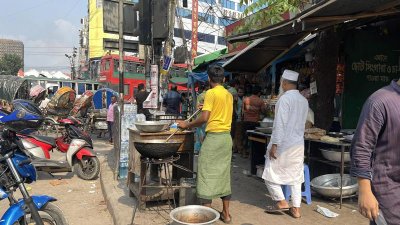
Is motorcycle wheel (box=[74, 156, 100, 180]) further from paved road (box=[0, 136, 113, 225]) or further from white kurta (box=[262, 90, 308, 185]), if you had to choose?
white kurta (box=[262, 90, 308, 185])

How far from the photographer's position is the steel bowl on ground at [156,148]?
4182 millimetres

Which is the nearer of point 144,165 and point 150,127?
point 150,127

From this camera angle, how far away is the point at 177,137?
15.3 ft

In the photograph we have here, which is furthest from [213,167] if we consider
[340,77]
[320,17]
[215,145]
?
[340,77]

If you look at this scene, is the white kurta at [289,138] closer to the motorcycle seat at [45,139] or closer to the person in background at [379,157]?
the person in background at [379,157]

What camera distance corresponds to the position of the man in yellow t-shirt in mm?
4199

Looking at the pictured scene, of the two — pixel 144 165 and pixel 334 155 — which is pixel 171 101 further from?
pixel 334 155

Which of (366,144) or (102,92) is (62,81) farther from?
(366,144)

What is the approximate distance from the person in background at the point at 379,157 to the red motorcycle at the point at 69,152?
6039 millimetres

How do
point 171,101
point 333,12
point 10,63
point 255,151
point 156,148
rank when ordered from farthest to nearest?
1. point 10,63
2. point 171,101
3. point 255,151
4. point 333,12
5. point 156,148

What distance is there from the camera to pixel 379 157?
2266mm

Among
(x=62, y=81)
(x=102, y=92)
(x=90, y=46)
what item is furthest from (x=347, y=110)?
(x=90, y=46)

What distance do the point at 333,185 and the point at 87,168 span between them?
480 centimetres

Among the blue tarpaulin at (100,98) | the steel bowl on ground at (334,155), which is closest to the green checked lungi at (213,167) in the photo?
the steel bowl on ground at (334,155)
